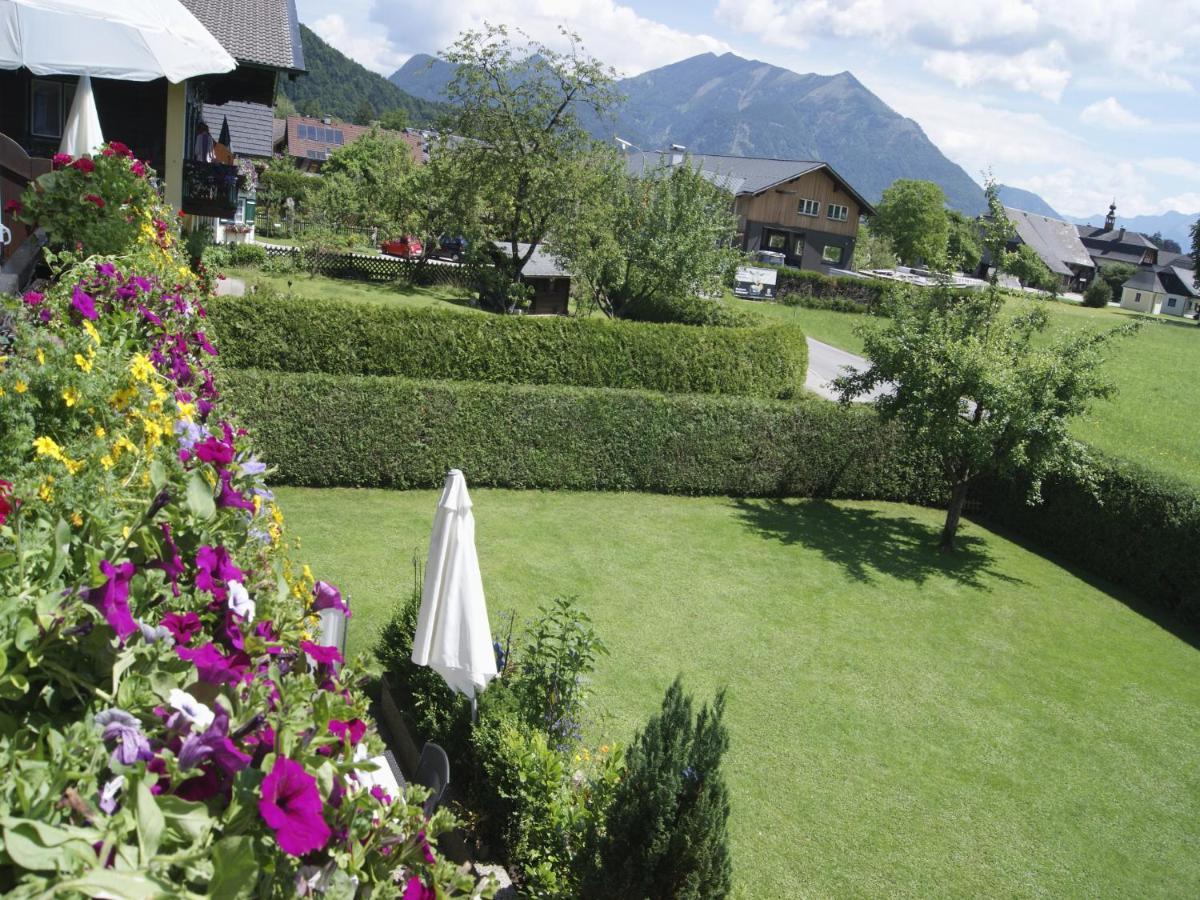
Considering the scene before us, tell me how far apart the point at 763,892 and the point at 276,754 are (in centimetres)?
530

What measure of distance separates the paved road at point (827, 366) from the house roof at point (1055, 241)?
220 feet

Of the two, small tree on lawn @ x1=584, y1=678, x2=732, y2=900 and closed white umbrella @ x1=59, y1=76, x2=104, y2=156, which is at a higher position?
closed white umbrella @ x1=59, y1=76, x2=104, y2=156

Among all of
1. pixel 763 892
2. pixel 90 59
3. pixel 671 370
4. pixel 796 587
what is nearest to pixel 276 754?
pixel 763 892

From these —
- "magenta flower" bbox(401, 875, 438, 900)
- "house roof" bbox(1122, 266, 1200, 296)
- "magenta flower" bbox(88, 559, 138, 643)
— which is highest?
"house roof" bbox(1122, 266, 1200, 296)

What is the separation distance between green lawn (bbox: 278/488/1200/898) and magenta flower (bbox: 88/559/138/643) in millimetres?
5025

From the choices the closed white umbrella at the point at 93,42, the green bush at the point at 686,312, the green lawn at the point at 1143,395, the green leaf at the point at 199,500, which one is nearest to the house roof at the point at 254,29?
the closed white umbrella at the point at 93,42

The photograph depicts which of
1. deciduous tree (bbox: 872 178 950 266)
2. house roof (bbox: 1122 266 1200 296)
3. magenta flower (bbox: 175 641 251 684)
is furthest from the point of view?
house roof (bbox: 1122 266 1200 296)

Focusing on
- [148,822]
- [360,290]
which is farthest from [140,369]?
[360,290]

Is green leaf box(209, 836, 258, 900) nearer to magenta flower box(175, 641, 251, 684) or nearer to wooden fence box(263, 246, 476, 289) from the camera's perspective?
magenta flower box(175, 641, 251, 684)

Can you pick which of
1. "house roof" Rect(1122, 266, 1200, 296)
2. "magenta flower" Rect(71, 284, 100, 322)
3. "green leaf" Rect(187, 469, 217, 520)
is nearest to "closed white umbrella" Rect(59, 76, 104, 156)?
"magenta flower" Rect(71, 284, 100, 322)

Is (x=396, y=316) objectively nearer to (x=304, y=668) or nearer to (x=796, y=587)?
(x=796, y=587)

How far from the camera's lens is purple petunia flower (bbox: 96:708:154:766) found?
187cm

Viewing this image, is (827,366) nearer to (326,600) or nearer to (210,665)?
(326,600)

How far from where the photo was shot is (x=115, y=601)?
6.77 ft
